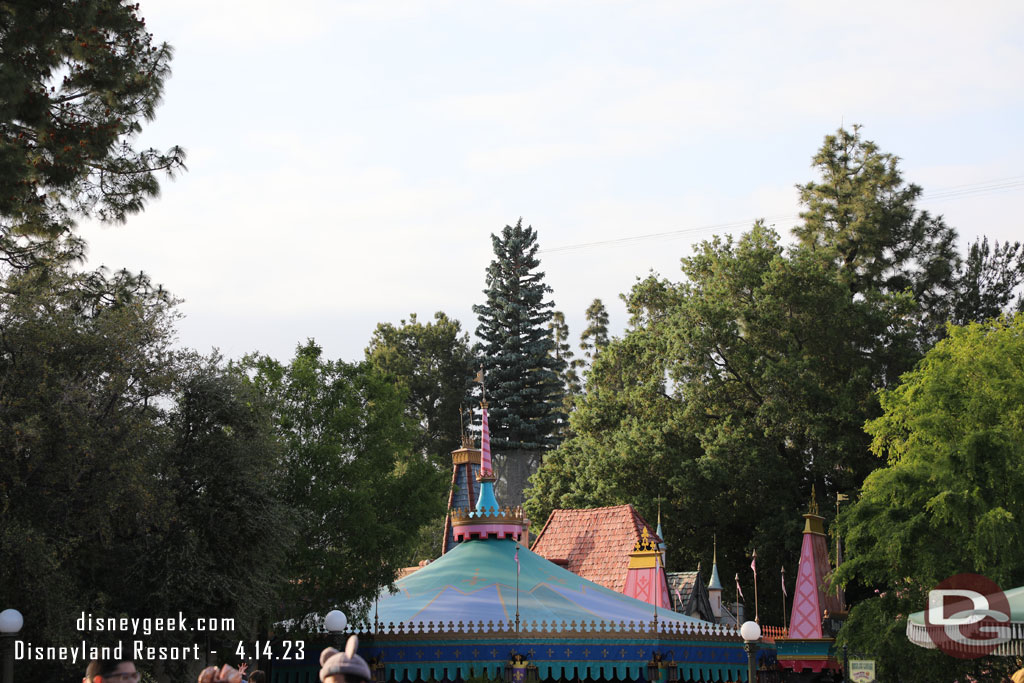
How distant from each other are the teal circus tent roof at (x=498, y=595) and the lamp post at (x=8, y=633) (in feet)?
29.0

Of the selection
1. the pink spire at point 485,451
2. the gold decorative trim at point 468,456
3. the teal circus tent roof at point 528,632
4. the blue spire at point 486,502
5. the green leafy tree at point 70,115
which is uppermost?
the green leafy tree at point 70,115

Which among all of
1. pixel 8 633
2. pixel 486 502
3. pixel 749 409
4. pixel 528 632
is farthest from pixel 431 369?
pixel 8 633

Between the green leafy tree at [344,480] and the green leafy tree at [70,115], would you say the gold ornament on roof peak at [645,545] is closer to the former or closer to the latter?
the green leafy tree at [344,480]

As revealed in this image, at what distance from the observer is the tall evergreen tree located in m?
66.9

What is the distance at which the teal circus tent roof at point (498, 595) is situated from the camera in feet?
82.4

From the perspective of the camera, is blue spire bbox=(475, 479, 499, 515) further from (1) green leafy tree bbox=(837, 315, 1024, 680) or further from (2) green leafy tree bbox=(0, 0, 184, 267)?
(2) green leafy tree bbox=(0, 0, 184, 267)

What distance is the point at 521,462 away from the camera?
219 ft

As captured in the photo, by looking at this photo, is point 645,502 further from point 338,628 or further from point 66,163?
point 66,163

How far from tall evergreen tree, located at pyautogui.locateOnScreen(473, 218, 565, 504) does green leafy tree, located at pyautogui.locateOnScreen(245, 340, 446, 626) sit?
120 feet

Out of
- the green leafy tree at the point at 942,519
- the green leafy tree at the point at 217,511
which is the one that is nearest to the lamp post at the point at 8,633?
the green leafy tree at the point at 217,511

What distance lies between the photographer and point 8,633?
56.2 ft

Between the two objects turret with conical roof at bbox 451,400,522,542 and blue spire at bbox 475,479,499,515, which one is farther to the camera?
blue spire at bbox 475,479,499,515

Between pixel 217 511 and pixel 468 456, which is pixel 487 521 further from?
pixel 468 456

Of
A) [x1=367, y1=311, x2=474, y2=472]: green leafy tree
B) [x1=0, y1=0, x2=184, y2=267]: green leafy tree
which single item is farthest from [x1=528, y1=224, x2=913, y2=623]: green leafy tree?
[x1=0, y1=0, x2=184, y2=267]: green leafy tree
